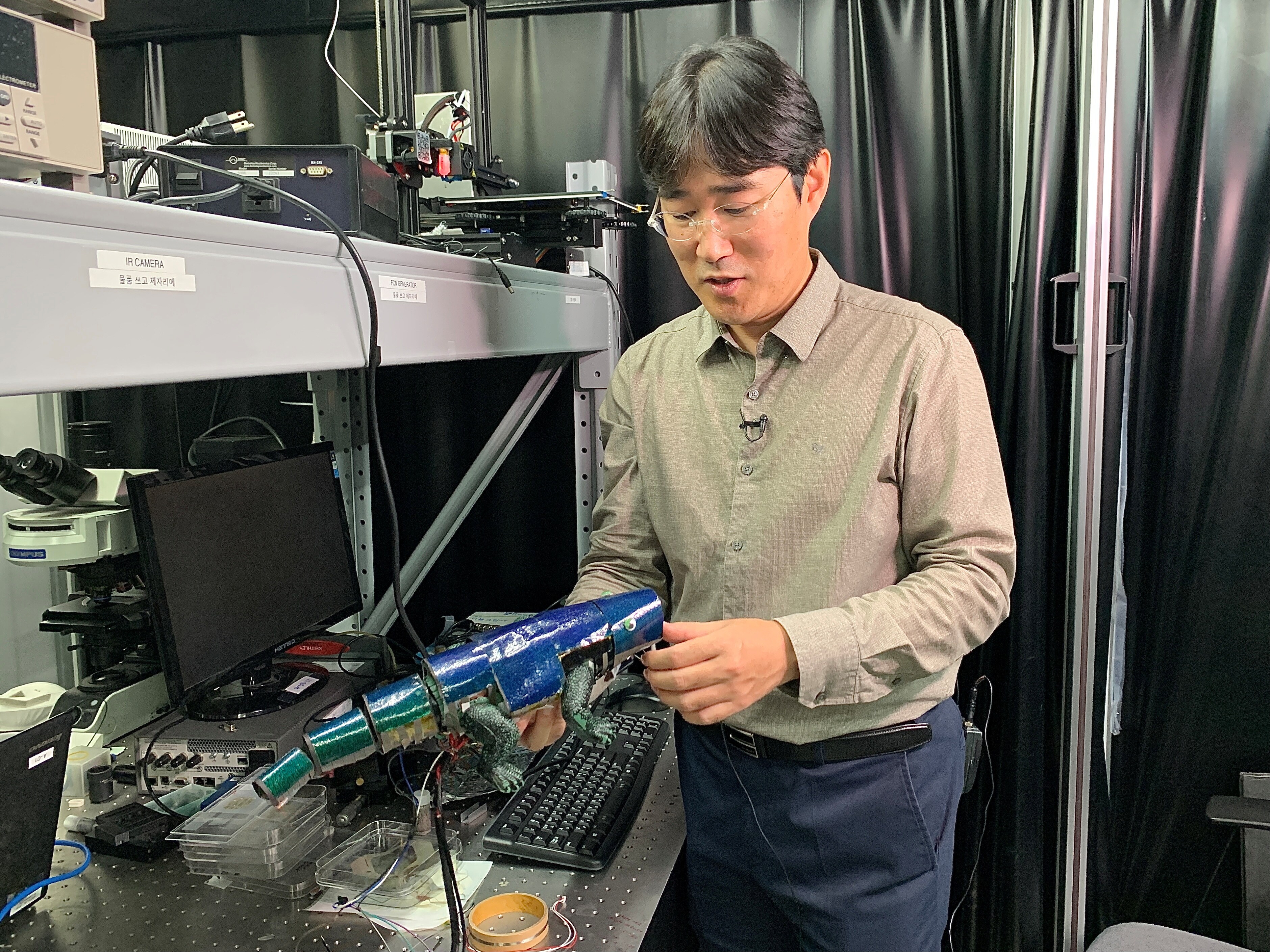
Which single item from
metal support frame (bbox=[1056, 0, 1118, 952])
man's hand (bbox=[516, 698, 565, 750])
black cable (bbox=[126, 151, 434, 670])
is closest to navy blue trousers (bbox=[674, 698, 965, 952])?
man's hand (bbox=[516, 698, 565, 750])

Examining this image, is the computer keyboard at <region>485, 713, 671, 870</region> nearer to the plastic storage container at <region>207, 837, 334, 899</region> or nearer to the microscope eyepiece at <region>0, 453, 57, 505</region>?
the plastic storage container at <region>207, 837, 334, 899</region>

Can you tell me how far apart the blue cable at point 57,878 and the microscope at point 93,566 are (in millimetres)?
138

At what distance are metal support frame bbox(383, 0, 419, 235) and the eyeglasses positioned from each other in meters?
0.44

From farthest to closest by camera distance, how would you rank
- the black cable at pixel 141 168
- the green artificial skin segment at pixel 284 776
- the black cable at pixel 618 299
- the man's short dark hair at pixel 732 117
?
the black cable at pixel 618 299 < the black cable at pixel 141 168 < the man's short dark hair at pixel 732 117 < the green artificial skin segment at pixel 284 776

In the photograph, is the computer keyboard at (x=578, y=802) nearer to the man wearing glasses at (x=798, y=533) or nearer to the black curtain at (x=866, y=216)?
the man wearing glasses at (x=798, y=533)

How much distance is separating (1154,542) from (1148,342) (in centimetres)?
43

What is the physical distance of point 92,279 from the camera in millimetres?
695

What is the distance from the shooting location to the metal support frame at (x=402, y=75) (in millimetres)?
1401

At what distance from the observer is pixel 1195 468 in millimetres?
2043

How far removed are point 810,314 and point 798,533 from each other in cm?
29

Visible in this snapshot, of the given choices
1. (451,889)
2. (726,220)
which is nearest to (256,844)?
(451,889)

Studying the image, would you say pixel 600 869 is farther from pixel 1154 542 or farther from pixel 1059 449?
pixel 1154 542

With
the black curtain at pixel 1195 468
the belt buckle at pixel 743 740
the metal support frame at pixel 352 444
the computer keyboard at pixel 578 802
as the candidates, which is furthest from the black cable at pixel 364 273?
the black curtain at pixel 1195 468

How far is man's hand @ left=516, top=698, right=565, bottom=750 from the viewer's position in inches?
44.9
